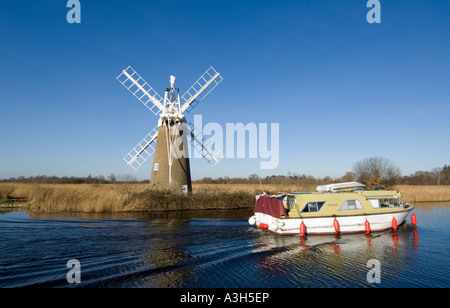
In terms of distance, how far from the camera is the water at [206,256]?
7812mm

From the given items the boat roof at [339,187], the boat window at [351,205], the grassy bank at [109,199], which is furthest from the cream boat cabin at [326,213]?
the grassy bank at [109,199]

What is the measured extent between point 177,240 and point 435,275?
887 centimetres

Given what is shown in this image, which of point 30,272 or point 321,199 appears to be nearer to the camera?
point 30,272

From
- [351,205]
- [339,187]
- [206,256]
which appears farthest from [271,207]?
[206,256]

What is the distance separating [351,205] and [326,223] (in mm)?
1883

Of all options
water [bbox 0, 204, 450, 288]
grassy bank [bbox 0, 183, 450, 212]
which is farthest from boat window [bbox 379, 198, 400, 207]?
grassy bank [bbox 0, 183, 450, 212]

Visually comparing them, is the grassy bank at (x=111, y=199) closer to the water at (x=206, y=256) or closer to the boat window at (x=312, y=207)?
the water at (x=206, y=256)

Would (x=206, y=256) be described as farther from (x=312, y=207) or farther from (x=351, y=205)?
(x=351, y=205)

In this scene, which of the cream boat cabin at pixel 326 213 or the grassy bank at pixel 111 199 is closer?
the cream boat cabin at pixel 326 213

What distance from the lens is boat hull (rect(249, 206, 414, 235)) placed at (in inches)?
554

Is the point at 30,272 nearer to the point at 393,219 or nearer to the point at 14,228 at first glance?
the point at 14,228
